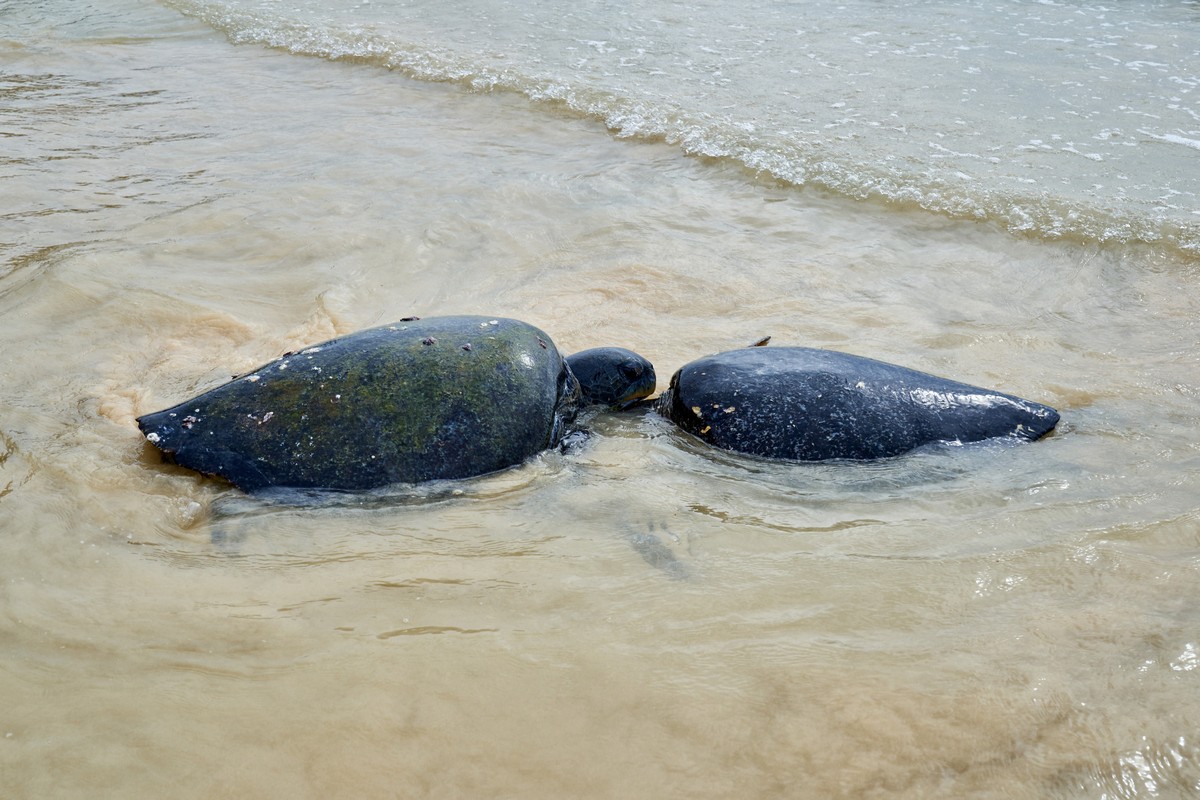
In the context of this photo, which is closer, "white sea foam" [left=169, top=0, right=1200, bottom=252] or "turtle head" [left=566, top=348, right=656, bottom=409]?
"turtle head" [left=566, top=348, right=656, bottom=409]

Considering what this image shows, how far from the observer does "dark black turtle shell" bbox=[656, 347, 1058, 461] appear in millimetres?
3162

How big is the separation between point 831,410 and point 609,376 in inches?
32.9

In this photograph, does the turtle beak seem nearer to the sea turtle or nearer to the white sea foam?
the sea turtle

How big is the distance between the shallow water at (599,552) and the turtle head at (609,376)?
0.47ft

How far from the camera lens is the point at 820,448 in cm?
315

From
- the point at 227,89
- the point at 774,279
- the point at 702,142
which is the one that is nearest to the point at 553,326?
the point at 774,279

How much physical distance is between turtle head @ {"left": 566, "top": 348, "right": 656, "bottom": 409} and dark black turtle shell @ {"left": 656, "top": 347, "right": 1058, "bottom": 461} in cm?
16

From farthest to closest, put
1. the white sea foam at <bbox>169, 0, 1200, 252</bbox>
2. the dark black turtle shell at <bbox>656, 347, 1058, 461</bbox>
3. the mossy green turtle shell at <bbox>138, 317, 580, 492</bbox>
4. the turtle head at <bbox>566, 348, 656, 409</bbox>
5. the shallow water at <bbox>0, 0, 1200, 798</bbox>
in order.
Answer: the white sea foam at <bbox>169, 0, 1200, 252</bbox>
the turtle head at <bbox>566, 348, 656, 409</bbox>
the dark black turtle shell at <bbox>656, 347, 1058, 461</bbox>
the mossy green turtle shell at <bbox>138, 317, 580, 492</bbox>
the shallow water at <bbox>0, 0, 1200, 798</bbox>

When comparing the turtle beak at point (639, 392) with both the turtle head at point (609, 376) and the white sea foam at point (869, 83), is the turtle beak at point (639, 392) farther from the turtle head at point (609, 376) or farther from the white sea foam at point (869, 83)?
the white sea foam at point (869, 83)

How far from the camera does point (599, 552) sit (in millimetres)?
2494

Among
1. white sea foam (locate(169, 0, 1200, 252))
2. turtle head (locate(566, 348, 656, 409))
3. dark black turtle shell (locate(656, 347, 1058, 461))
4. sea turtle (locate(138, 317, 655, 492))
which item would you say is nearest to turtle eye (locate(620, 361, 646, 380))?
turtle head (locate(566, 348, 656, 409))

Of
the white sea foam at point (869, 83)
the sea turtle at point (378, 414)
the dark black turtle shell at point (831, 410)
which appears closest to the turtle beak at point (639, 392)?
the dark black turtle shell at point (831, 410)

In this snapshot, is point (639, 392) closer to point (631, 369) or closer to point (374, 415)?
point (631, 369)

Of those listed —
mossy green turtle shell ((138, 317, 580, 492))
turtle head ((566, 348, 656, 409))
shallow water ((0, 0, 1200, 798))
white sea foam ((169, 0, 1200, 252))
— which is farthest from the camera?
white sea foam ((169, 0, 1200, 252))
